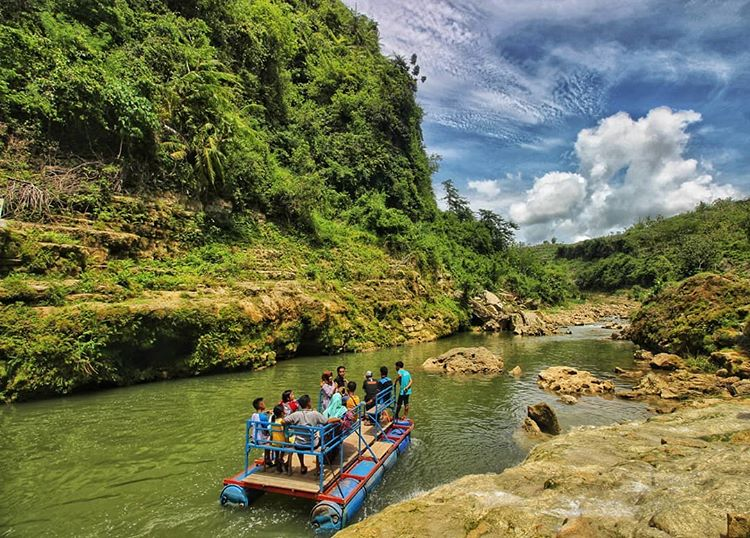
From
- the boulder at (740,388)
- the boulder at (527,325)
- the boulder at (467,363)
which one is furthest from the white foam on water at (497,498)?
the boulder at (527,325)

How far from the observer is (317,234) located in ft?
109

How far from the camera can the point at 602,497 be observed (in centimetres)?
650

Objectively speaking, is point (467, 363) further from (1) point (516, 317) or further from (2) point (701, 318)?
(1) point (516, 317)

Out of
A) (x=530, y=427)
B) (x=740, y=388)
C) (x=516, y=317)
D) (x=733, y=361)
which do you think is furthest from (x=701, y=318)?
(x=516, y=317)

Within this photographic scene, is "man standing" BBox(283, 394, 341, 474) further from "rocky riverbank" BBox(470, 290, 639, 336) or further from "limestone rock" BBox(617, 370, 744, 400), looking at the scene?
"rocky riverbank" BBox(470, 290, 639, 336)

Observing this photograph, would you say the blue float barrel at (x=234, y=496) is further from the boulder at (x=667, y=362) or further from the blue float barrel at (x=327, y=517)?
the boulder at (x=667, y=362)

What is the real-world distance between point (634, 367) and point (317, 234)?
23.6 meters

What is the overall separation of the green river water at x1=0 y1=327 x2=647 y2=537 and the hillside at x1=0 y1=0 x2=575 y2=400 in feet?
6.92

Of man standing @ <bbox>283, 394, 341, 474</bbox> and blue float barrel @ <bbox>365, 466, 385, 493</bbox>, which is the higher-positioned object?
man standing @ <bbox>283, 394, 341, 474</bbox>

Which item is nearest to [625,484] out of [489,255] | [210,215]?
[210,215]

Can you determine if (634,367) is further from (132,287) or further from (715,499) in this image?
(132,287)

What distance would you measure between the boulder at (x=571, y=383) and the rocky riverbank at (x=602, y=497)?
900 centimetres

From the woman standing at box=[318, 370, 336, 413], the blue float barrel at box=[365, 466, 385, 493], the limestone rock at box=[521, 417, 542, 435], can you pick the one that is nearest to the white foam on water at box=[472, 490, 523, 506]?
the blue float barrel at box=[365, 466, 385, 493]

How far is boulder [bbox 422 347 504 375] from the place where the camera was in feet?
73.7
